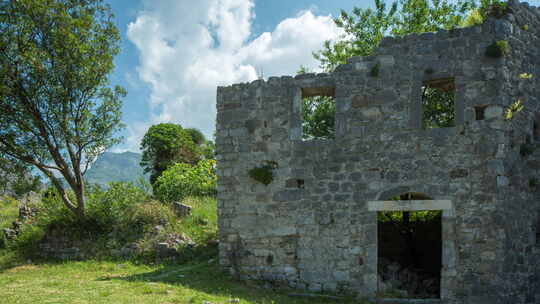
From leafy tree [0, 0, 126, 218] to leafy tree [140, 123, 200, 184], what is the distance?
14267mm

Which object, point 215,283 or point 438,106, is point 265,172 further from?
point 438,106

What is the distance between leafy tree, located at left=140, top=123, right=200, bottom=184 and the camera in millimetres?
29672

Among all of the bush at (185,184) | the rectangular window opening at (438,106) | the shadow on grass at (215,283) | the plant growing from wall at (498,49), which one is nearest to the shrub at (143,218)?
the shadow on grass at (215,283)

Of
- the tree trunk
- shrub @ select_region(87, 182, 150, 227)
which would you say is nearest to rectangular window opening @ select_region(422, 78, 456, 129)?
shrub @ select_region(87, 182, 150, 227)

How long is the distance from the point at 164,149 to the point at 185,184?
1144 centimetres

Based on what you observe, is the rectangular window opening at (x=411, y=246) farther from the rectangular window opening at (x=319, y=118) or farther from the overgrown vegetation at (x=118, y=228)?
the rectangular window opening at (x=319, y=118)

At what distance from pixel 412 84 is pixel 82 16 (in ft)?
35.7

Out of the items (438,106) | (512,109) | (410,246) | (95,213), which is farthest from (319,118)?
(512,109)

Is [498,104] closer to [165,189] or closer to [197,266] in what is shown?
[197,266]

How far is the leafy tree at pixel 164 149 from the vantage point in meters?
29.7

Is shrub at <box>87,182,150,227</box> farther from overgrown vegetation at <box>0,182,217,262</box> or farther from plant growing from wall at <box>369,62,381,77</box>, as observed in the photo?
plant growing from wall at <box>369,62,381,77</box>

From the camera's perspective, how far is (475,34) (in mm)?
8977

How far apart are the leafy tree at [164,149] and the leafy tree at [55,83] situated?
46.8 feet

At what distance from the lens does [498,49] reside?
344 inches
